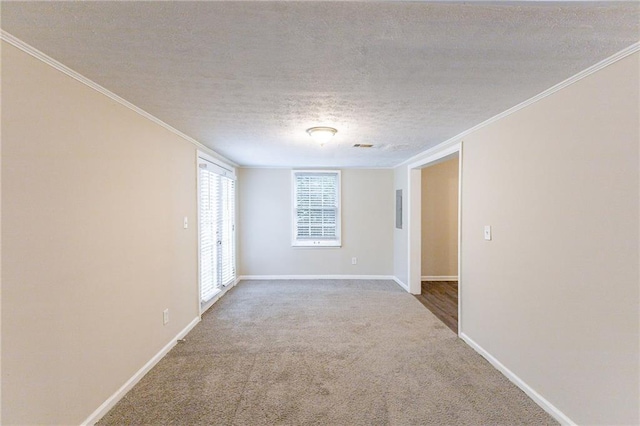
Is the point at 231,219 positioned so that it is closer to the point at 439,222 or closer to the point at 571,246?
the point at 439,222

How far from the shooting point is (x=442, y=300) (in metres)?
4.54

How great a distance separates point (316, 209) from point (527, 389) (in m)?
4.22

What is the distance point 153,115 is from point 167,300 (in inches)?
69.5

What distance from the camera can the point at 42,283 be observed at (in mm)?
1522

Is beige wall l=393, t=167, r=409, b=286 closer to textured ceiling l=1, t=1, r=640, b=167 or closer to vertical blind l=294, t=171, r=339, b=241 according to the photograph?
vertical blind l=294, t=171, r=339, b=241

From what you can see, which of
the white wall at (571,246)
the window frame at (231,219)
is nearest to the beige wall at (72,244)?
the window frame at (231,219)

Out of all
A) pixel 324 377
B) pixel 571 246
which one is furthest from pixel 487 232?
pixel 324 377

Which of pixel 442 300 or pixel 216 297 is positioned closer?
pixel 216 297

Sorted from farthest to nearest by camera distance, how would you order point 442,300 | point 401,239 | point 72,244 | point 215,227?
point 401,239
point 442,300
point 215,227
point 72,244

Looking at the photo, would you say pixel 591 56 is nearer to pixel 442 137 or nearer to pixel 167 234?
pixel 442 137

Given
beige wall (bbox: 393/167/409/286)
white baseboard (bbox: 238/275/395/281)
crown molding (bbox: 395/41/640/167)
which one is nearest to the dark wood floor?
beige wall (bbox: 393/167/409/286)

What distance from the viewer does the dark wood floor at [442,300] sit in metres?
3.78

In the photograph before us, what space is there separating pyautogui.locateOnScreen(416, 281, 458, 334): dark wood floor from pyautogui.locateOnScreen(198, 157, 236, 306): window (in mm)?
3183

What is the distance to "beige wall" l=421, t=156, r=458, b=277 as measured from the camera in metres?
5.68
